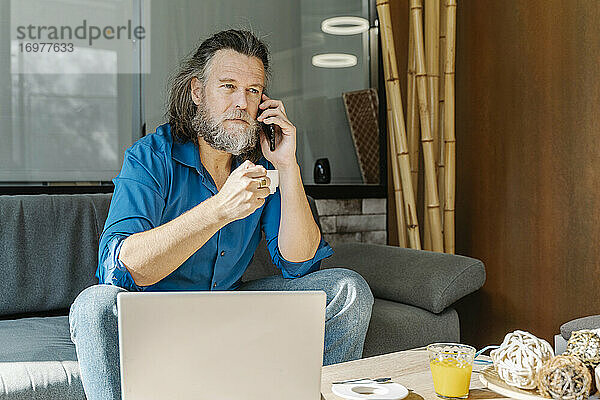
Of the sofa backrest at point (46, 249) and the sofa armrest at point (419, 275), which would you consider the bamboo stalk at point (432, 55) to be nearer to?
the sofa armrest at point (419, 275)

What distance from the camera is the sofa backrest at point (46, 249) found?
2.31 m

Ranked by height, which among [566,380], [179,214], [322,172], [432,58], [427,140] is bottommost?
[566,380]

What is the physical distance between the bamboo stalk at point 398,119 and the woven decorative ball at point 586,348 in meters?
1.82

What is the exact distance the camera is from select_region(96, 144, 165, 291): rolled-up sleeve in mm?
1812

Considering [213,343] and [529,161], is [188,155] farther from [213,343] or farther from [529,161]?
[529,161]

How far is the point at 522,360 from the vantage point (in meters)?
1.30

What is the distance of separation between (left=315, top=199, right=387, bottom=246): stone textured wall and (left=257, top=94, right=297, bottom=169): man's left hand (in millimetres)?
1069

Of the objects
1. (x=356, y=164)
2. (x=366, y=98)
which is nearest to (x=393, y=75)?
(x=366, y=98)

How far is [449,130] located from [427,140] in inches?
4.6

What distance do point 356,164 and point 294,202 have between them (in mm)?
1329

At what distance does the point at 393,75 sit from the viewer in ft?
10.5

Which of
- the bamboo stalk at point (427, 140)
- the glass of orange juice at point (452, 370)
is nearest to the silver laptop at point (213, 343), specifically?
the glass of orange juice at point (452, 370)

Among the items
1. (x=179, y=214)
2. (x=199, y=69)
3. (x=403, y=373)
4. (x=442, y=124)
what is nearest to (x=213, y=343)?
(x=403, y=373)

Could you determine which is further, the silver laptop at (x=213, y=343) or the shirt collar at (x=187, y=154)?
the shirt collar at (x=187, y=154)
